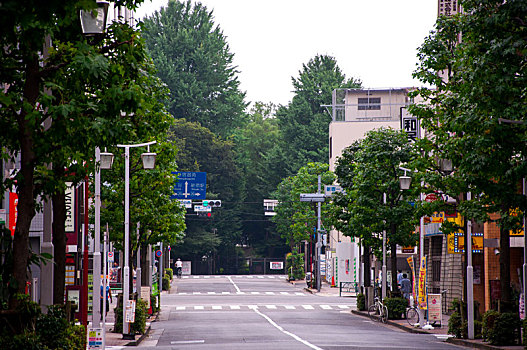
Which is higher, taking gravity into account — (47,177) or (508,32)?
(508,32)

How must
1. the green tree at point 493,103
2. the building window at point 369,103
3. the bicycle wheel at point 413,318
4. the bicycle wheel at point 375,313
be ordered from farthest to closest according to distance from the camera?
the building window at point 369,103 → the bicycle wheel at point 375,313 → the bicycle wheel at point 413,318 → the green tree at point 493,103

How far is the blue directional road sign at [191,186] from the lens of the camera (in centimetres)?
6750

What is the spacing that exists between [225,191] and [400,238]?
233 ft

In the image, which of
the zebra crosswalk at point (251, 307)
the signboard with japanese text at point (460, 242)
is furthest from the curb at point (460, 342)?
the zebra crosswalk at point (251, 307)

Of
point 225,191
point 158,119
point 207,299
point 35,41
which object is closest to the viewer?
point 35,41

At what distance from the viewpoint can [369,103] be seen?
93.6m

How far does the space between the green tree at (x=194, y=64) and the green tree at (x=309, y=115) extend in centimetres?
700

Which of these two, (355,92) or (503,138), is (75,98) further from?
(355,92)

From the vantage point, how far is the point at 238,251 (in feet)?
381

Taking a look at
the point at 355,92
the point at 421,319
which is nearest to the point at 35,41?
the point at 421,319

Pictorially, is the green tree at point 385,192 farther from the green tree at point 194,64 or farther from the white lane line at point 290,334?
the green tree at point 194,64

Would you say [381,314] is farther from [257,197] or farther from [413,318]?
[257,197]

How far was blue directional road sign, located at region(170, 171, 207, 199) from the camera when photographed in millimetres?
67500

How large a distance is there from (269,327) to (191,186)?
3569 cm
